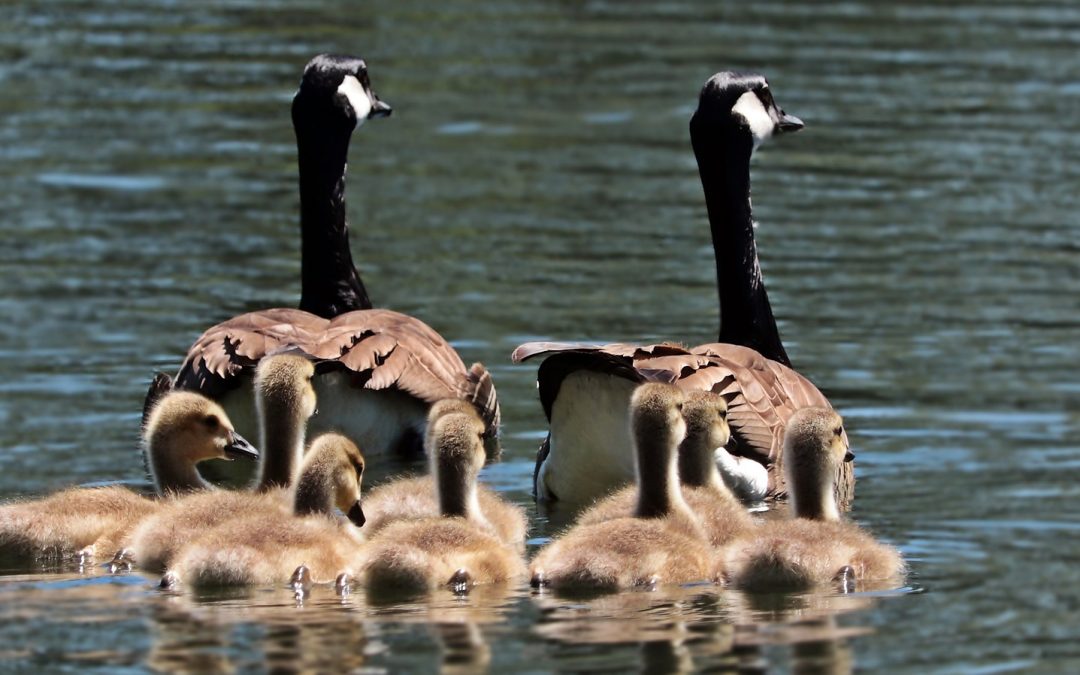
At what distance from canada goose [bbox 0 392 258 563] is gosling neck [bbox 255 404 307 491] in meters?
0.41

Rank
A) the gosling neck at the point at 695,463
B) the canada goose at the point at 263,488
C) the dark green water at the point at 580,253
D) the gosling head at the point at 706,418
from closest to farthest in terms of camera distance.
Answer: the dark green water at the point at 580,253
the canada goose at the point at 263,488
the gosling head at the point at 706,418
the gosling neck at the point at 695,463

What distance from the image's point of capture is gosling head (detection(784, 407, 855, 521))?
36.5 ft

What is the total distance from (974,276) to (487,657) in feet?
32.3

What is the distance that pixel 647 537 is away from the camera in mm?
10359

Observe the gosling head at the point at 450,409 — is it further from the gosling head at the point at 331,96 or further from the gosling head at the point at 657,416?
the gosling head at the point at 331,96

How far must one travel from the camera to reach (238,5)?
29344mm

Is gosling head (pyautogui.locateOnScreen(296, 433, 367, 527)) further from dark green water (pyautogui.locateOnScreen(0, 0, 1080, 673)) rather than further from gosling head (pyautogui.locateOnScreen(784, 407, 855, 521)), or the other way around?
gosling head (pyautogui.locateOnScreen(784, 407, 855, 521))

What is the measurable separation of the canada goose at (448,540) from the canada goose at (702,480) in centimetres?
62

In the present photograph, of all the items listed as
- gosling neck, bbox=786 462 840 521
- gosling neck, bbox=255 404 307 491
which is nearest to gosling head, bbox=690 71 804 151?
gosling neck, bbox=786 462 840 521

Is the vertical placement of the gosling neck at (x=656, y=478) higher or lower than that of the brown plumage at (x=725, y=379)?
lower

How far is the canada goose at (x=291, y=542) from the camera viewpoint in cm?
1016

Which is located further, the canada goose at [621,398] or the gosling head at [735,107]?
the gosling head at [735,107]

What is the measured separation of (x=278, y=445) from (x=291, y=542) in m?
1.40

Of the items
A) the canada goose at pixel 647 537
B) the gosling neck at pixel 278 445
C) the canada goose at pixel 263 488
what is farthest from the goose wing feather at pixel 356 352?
the canada goose at pixel 647 537
